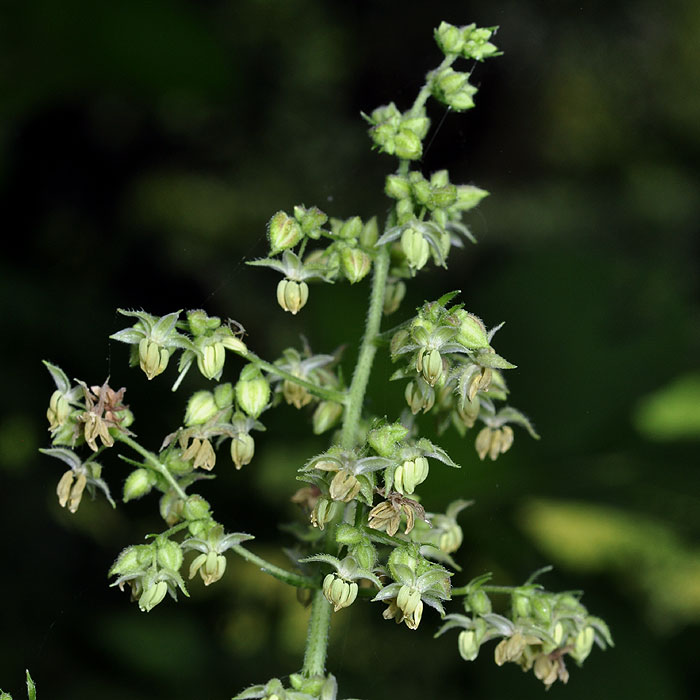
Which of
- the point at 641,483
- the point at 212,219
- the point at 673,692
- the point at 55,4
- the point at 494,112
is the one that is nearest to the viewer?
the point at 673,692

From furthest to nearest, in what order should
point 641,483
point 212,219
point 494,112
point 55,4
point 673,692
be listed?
point 494,112
point 212,219
point 55,4
point 641,483
point 673,692

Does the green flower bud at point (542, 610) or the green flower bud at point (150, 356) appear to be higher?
the green flower bud at point (150, 356)

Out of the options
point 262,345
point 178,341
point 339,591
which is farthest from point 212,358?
point 262,345

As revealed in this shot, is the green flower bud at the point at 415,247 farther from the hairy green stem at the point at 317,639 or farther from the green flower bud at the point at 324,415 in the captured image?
the hairy green stem at the point at 317,639

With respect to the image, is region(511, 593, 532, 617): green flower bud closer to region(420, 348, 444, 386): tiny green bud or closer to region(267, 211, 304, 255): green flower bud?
region(420, 348, 444, 386): tiny green bud

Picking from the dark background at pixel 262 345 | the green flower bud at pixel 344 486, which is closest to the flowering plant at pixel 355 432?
the green flower bud at pixel 344 486

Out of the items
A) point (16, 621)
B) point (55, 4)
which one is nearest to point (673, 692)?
point (16, 621)

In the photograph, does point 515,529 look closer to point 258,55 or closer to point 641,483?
point 641,483

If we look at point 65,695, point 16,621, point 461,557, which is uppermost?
point 461,557
